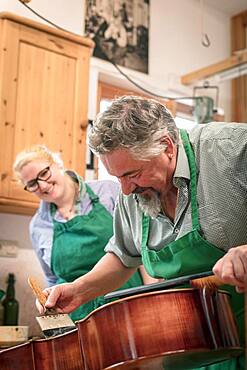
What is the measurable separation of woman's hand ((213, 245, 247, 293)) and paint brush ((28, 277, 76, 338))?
2.24ft

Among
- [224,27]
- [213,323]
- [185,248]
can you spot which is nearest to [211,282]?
[213,323]

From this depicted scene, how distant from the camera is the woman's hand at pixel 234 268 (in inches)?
47.4

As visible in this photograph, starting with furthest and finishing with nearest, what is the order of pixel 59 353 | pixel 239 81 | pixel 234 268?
pixel 239 81
pixel 59 353
pixel 234 268

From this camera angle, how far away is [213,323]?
1.23m

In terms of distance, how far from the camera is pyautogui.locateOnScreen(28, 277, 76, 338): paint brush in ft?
5.79

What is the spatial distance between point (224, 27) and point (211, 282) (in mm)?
4032

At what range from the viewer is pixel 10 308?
10.6ft

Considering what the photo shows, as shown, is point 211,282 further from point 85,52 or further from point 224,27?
point 224,27

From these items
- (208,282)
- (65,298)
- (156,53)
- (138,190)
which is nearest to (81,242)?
(65,298)

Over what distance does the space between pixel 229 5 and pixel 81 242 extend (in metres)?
2.93

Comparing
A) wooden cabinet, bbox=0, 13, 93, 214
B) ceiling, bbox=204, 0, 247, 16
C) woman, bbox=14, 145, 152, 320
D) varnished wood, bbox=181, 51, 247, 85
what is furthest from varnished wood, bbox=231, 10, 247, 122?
woman, bbox=14, 145, 152, 320

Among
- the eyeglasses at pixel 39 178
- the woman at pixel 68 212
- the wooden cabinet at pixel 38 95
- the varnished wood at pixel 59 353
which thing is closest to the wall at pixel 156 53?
the wooden cabinet at pixel 38 95

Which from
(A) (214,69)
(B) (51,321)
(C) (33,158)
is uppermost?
(A) (214,69)

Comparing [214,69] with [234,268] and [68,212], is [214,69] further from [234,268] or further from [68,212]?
[234,268]
